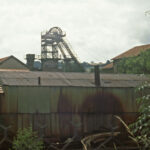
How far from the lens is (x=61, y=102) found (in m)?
17.3

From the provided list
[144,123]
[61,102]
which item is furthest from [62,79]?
[144,123]

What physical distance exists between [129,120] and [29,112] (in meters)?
6.86

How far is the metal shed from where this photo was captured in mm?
16406

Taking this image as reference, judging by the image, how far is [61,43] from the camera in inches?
1992

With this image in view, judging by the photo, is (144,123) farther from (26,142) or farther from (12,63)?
(12,63)

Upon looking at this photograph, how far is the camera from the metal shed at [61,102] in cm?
1641

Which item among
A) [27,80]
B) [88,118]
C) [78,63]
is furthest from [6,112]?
[78,63]

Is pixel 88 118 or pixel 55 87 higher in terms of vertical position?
pixel 55 87

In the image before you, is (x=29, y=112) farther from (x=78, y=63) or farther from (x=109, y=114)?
(x=78, y=63)

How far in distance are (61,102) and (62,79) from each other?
6.84 ft

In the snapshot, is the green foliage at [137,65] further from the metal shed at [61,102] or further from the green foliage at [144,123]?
the green foliage at [144,123]

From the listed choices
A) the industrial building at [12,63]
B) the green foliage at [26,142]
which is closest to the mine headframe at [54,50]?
the industrial building at [12,63]

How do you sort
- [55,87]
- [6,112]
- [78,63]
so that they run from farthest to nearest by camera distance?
[78,63] < [55,87] < [6,112]

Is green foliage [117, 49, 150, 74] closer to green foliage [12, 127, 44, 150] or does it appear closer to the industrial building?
the industrial building
